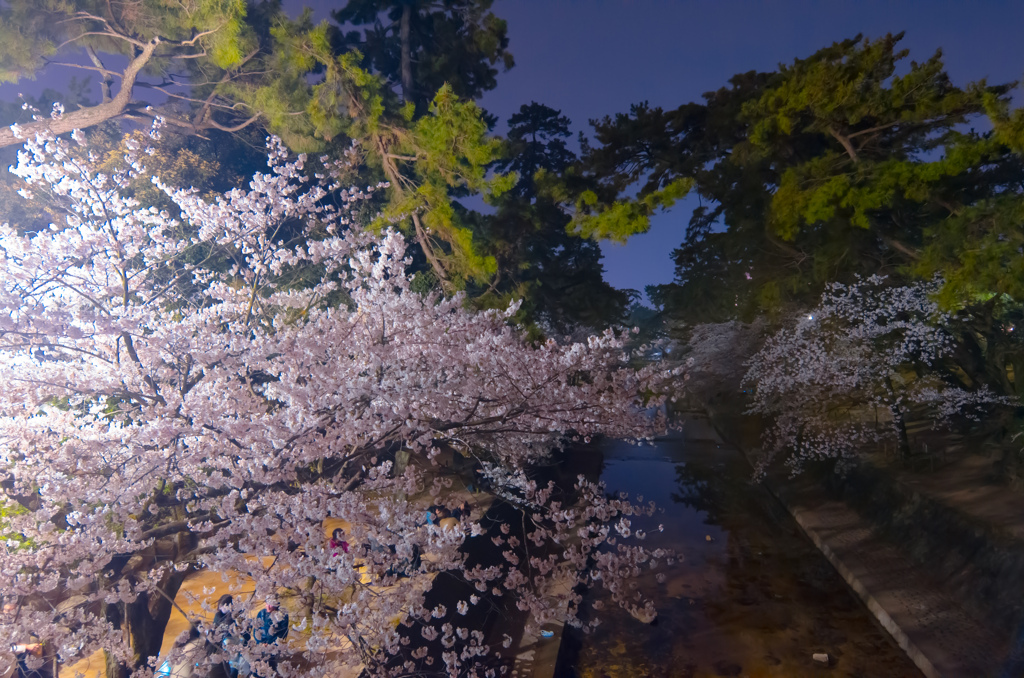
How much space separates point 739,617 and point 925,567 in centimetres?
378

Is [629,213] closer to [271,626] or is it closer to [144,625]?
[271,626]

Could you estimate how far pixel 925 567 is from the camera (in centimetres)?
956

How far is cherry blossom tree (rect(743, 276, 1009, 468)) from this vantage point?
1080 cm

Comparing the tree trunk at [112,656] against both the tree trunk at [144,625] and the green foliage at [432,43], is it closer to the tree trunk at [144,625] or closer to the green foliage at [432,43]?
the tree trunk at [144,625]

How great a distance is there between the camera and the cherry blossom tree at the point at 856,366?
425 inches

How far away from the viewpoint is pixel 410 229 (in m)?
12.6

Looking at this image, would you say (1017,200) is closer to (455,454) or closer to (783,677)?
(783,677)

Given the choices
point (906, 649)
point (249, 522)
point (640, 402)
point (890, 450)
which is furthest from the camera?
point (890, 450)

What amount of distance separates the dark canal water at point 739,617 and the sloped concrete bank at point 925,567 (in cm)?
38

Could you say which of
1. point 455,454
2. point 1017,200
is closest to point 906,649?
point 1017,200

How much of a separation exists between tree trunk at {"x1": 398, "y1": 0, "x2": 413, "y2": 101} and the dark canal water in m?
13.7

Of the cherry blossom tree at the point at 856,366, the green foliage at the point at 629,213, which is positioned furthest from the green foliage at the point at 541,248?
the cherry blossom tree at the point at 856,366

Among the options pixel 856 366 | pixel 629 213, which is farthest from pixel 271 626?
pixel 856 366

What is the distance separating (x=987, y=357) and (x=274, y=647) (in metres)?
14.1
